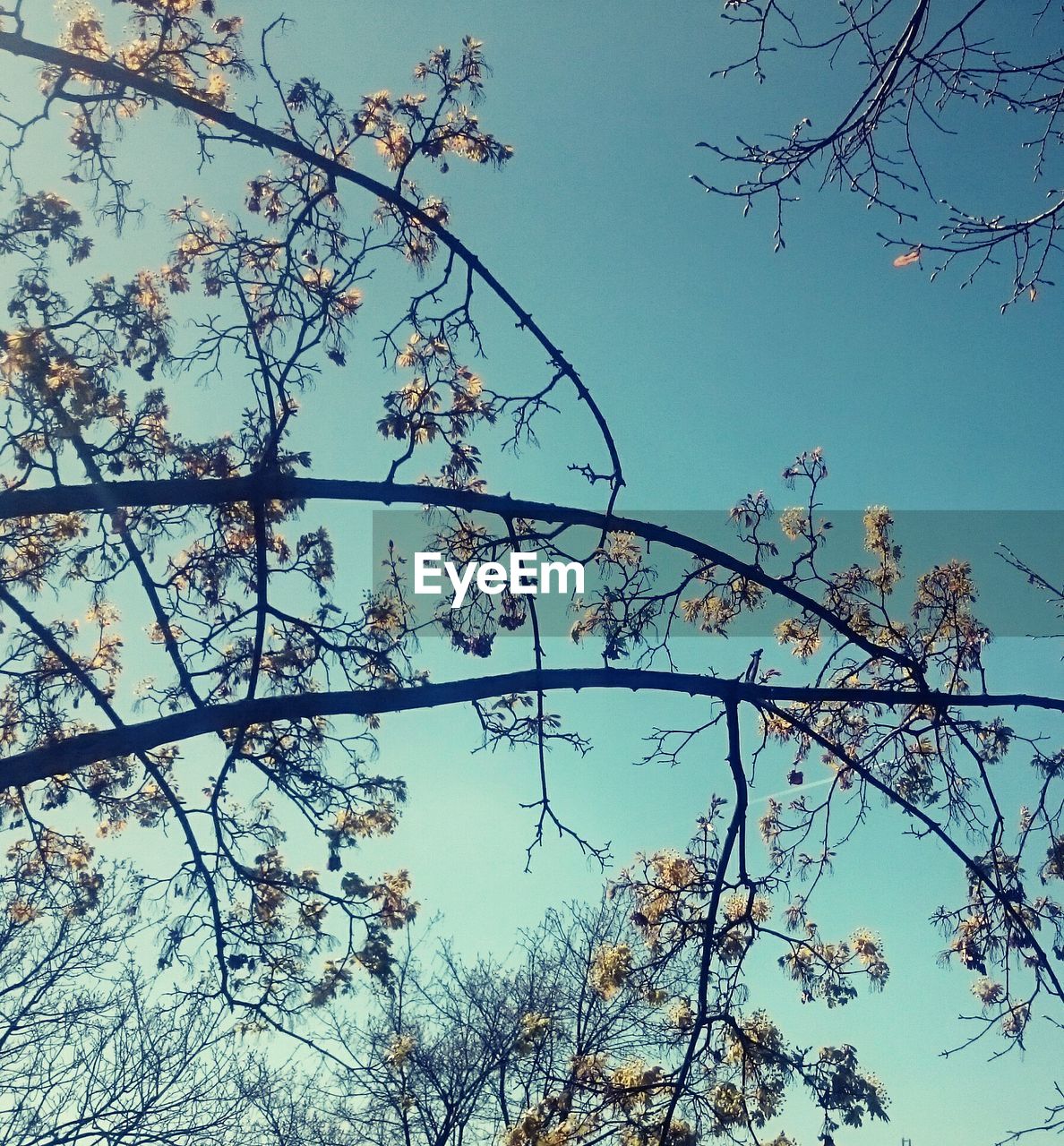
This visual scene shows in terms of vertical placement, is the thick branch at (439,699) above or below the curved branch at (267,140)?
below

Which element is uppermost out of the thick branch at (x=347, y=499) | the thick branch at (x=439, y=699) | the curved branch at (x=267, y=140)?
the curved branch at (x=267, y=140)

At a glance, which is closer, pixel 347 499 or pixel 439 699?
pixel 439 699

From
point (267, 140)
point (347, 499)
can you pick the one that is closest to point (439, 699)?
point (347, 499)

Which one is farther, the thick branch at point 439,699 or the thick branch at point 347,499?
the thick branch at point 347,499

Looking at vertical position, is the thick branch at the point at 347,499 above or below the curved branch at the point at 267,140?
below

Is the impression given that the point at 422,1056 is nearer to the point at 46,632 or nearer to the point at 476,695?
the point at 46,632

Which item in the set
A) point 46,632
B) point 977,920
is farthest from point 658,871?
point 46,632

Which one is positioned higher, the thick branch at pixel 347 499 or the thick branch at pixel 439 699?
the thick branch at pixel 347 499

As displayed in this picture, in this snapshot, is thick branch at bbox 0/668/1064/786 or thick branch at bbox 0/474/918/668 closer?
thick branch at bbox 0/668/1064/786

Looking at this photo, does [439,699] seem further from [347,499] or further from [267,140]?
[267,140]

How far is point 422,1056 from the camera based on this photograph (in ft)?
59.4

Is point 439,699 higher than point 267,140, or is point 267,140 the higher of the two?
point 267,140

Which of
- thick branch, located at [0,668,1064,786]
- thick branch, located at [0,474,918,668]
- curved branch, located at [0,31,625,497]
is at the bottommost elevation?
thick branch, located at [0,668,1064,786]

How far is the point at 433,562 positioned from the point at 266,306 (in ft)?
6.59
